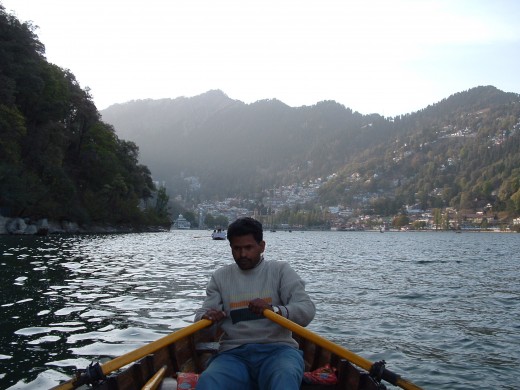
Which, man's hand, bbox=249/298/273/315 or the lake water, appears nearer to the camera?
man's hand, bbox=249/298/273/315

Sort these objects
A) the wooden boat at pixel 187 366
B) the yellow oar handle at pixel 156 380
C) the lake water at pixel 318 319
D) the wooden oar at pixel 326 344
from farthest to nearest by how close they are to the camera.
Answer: the lake water at pixel 318 319
the yellow oar handle at pixel 156 380
the wooden oar at pixel 326 344
the wooden boat at pixel 187 366

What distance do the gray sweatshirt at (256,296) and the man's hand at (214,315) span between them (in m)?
0.09

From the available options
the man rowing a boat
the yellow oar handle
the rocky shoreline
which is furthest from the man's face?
the rocky shoreline

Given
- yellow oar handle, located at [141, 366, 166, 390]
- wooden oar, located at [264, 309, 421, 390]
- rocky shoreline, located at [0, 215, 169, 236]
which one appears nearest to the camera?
A: wooden oar, located at [264, 309, 421, 390]

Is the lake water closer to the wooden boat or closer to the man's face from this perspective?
the wooden boat

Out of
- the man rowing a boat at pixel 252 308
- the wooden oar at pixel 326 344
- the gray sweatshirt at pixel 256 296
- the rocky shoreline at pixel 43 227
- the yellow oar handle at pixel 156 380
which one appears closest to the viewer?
the wooden oar at pixel 326 344

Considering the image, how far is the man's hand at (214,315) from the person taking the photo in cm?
586

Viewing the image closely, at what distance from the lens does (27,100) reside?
63.2m

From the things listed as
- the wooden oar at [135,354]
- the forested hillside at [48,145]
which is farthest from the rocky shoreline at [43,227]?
the wooden oar at [135,354]

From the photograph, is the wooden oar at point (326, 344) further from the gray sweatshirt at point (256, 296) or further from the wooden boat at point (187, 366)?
the gray sweatshirt at point (256, 296)

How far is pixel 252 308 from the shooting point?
571 centimetres

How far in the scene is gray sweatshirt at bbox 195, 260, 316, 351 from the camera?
5.83 m

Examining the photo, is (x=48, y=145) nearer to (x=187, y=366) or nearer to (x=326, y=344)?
(x=187, y=366)

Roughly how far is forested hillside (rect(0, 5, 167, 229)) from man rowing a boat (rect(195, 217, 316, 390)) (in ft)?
169
